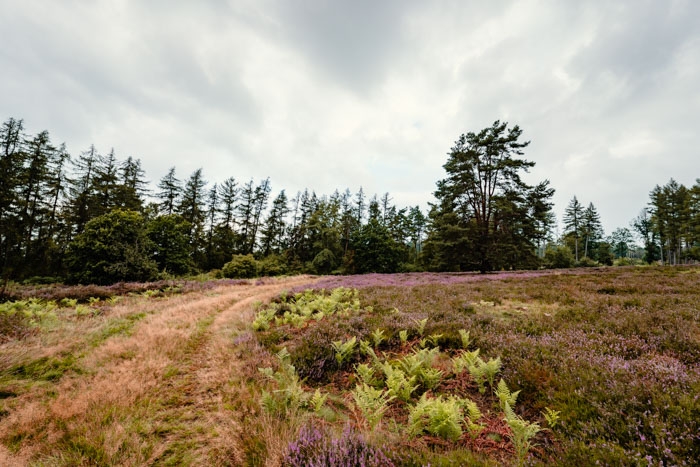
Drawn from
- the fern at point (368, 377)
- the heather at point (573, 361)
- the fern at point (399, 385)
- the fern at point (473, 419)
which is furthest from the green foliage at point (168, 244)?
the fern at point (473, 419)

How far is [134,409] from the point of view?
3.62 meters

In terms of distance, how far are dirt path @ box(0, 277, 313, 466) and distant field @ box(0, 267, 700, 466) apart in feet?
0.07

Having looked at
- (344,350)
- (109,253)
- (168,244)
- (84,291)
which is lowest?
(84,291)

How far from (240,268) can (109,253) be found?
47.9ft

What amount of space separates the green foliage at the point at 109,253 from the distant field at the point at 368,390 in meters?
14.7

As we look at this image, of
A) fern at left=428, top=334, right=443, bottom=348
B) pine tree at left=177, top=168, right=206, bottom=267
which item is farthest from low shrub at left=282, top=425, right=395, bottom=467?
pine tree at left=177, top=168, right=206, bottom=267

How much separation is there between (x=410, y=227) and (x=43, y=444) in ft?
183

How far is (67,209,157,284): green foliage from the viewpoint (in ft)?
60.8

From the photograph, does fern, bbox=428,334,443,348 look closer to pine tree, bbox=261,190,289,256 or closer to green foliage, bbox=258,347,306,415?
green foliage, bbox=258,347,306,415

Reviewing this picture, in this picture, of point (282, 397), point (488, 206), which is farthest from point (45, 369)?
point (488, 206)

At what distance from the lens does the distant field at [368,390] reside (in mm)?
2518

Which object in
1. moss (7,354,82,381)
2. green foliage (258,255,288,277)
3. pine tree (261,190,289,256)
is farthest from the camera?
pine tree (261,190,289,256)

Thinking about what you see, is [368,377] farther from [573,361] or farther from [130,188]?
[130,188]

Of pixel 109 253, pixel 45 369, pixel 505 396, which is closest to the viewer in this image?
pixel 505 396
